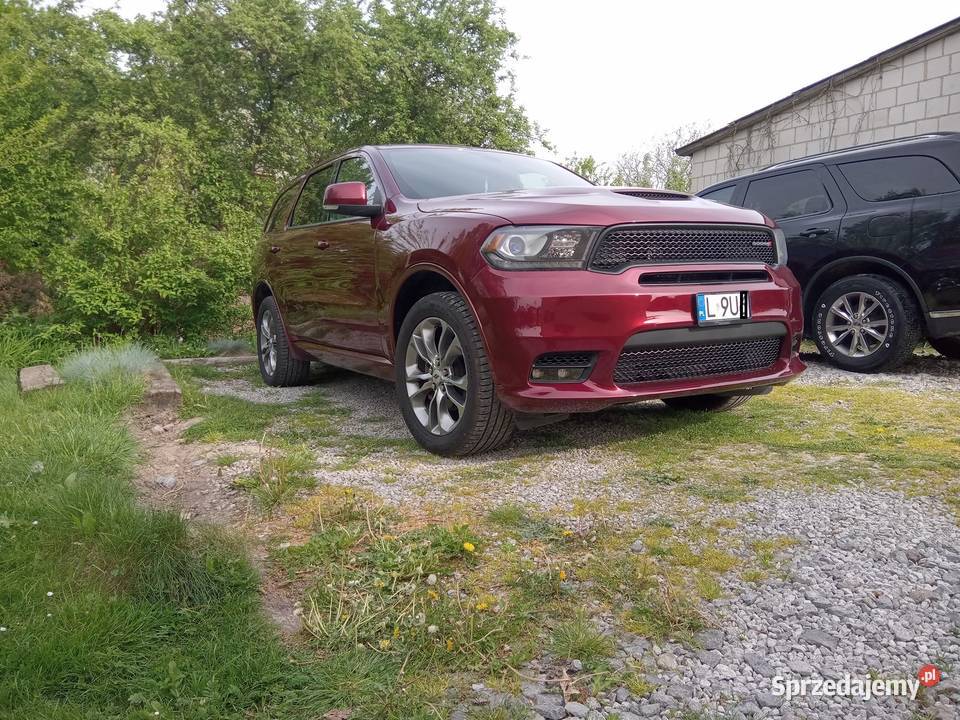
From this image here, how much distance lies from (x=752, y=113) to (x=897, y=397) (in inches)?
315

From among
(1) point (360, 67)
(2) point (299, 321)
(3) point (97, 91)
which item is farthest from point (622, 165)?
(2) point (299, 321)

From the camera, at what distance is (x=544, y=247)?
10.5ft

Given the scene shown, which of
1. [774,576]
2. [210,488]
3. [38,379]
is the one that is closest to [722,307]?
[774,576]

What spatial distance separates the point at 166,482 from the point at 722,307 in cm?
275

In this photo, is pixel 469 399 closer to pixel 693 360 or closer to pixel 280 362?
pixel 693 360

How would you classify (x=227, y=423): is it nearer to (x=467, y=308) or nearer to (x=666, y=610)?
(x=467, y=308)

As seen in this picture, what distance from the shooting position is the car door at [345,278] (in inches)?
167

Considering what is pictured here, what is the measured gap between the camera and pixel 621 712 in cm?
166

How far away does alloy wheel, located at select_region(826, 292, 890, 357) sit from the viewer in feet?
18.7

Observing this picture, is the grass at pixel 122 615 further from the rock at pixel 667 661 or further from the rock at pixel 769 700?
the rock at pixel 769 700

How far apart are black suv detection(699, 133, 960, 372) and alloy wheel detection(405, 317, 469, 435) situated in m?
3.82

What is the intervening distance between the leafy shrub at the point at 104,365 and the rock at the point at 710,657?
14.8 feet

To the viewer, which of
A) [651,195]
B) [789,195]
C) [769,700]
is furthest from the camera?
[789,195]

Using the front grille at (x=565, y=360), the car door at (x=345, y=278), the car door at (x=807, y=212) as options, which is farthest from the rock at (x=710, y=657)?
the car door at (x=807, y=212)
